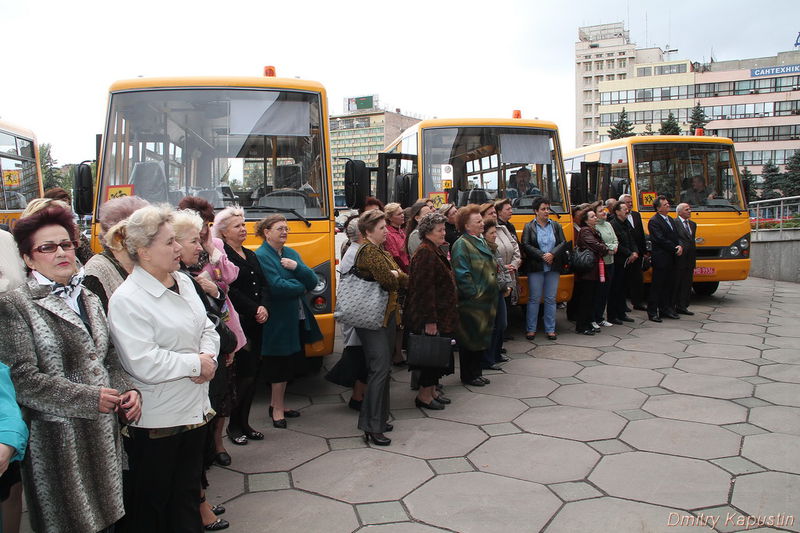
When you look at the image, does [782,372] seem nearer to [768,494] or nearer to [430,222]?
[768,494]

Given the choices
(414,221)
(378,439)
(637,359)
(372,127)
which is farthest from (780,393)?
(372,127)

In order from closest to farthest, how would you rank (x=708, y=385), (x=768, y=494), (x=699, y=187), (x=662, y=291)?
(x=768, y=494) → (x=708, y=385) → (x=662, y=291) → (x=699, y=187)

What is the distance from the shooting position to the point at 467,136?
27.3 ft

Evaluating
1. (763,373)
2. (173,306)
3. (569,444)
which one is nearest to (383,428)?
(569,444)

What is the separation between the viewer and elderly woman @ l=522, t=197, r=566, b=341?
7.92 meters

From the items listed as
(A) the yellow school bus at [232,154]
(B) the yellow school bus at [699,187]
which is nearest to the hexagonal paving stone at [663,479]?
(A) the yellow school bus at [232,154]

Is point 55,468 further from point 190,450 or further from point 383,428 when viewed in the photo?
point 383,428

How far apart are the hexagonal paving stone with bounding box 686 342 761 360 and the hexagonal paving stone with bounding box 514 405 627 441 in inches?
108

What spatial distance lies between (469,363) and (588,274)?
298cm

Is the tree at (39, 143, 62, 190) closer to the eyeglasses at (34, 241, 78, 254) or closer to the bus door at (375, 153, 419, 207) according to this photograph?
the bus door at (375, 153, 419, 207)

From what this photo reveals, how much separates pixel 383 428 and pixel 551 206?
477 cm

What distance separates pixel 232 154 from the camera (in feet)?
18.1

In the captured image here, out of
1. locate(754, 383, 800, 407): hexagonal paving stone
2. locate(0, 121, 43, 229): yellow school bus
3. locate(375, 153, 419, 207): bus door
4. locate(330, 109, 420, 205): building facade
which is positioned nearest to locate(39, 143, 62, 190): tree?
locate(0, 121, 43, 229): yellow school bus

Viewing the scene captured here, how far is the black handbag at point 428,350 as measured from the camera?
501cm
